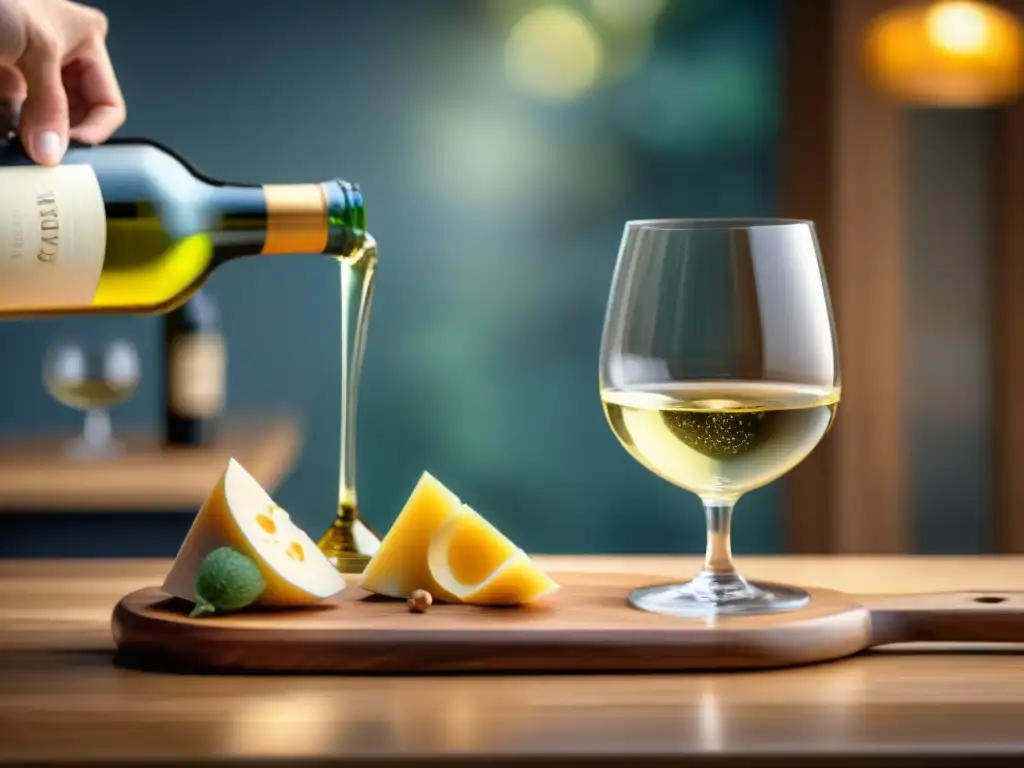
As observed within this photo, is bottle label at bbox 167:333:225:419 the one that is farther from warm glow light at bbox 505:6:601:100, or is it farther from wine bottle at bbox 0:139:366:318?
warm glow light at bbox 505:6:601:100

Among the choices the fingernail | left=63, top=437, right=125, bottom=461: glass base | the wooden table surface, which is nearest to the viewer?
the wooden table surface

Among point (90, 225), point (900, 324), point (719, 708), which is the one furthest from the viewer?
Result: point (900, 324)

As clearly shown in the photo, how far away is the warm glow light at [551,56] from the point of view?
4312 mm

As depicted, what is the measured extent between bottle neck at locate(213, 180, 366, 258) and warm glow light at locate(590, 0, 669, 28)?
328 centimetres

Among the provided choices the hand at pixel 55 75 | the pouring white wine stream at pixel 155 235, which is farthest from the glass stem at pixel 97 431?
the pouring white wine stream at pixel 155 235

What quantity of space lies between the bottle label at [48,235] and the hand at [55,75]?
3cm

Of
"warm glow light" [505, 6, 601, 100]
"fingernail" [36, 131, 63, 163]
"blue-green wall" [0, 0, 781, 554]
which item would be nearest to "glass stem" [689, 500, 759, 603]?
"fingernail" [36, 131, 63, 163]

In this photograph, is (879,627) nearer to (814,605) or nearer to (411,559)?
(814,605)

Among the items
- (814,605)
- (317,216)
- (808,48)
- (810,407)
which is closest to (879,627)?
(814,605)

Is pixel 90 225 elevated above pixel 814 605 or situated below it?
above

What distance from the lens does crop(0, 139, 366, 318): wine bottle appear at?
1.01 m

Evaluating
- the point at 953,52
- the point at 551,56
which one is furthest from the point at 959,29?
the point at 551,56

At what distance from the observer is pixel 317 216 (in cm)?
113

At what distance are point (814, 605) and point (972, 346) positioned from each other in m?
2.99
